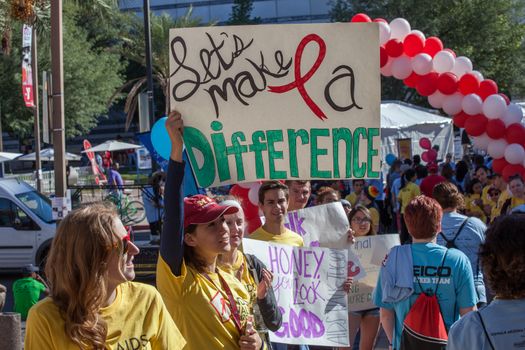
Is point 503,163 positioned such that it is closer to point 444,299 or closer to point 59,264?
point 444,299

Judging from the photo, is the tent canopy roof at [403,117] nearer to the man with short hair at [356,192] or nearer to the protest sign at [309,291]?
the man with short hair at [356,192]

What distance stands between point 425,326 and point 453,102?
602 cm

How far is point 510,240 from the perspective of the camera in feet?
9.27

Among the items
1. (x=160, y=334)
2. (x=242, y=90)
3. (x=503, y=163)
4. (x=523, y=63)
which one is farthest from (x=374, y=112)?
(x=523, y=63)

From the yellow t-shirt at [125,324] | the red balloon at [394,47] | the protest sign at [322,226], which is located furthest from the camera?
the red balloon at [394,47]

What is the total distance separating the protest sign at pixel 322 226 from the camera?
20.5 feet

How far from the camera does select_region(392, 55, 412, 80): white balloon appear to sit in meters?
9.75

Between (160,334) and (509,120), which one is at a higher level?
(509,120)

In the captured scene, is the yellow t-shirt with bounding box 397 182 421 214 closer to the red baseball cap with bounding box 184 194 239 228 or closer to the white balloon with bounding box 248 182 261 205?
the white balloon with bounding box 248 182 261 205

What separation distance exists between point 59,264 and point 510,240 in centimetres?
155

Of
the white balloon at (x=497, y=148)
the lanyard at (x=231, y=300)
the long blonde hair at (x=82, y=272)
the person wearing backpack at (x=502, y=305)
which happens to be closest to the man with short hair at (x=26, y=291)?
the white balloon at (x=497, y=148)

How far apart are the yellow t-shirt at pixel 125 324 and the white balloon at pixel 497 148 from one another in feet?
25.4

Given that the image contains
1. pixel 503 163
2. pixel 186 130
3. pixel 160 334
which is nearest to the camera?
pixel 160 334

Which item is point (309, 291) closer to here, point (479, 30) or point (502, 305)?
point (502, 305)
